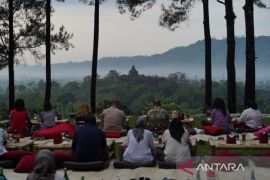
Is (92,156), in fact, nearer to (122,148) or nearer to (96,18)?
(122,148)

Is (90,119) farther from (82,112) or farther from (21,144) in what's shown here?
(82,112)

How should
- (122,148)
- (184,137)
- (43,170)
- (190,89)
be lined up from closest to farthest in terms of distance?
(43,170) < (184,137) < (122,148) < (190,89)

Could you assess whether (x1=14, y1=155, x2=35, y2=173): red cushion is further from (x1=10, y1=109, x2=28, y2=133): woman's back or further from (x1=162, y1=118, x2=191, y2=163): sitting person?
(x1=10, y1=109, x2=28, y2=133): woman's back

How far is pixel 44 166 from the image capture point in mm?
7086

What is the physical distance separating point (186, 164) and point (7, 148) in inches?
160

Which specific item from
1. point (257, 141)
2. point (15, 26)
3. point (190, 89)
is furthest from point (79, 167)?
point (190, 89)

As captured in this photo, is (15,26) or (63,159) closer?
(63,159)

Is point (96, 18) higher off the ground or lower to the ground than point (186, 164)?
higher

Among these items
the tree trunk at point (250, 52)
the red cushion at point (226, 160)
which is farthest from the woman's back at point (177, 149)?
the tree trunk at point (250, 52)

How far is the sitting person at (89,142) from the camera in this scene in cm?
1137

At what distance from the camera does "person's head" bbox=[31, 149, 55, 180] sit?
7.05 meters

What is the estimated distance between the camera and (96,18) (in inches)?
995

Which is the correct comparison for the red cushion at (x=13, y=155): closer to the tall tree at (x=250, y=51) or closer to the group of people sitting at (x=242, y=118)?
the group of people sitting at (x=242, y=118)

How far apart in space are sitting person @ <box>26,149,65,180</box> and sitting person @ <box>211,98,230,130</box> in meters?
9.68
